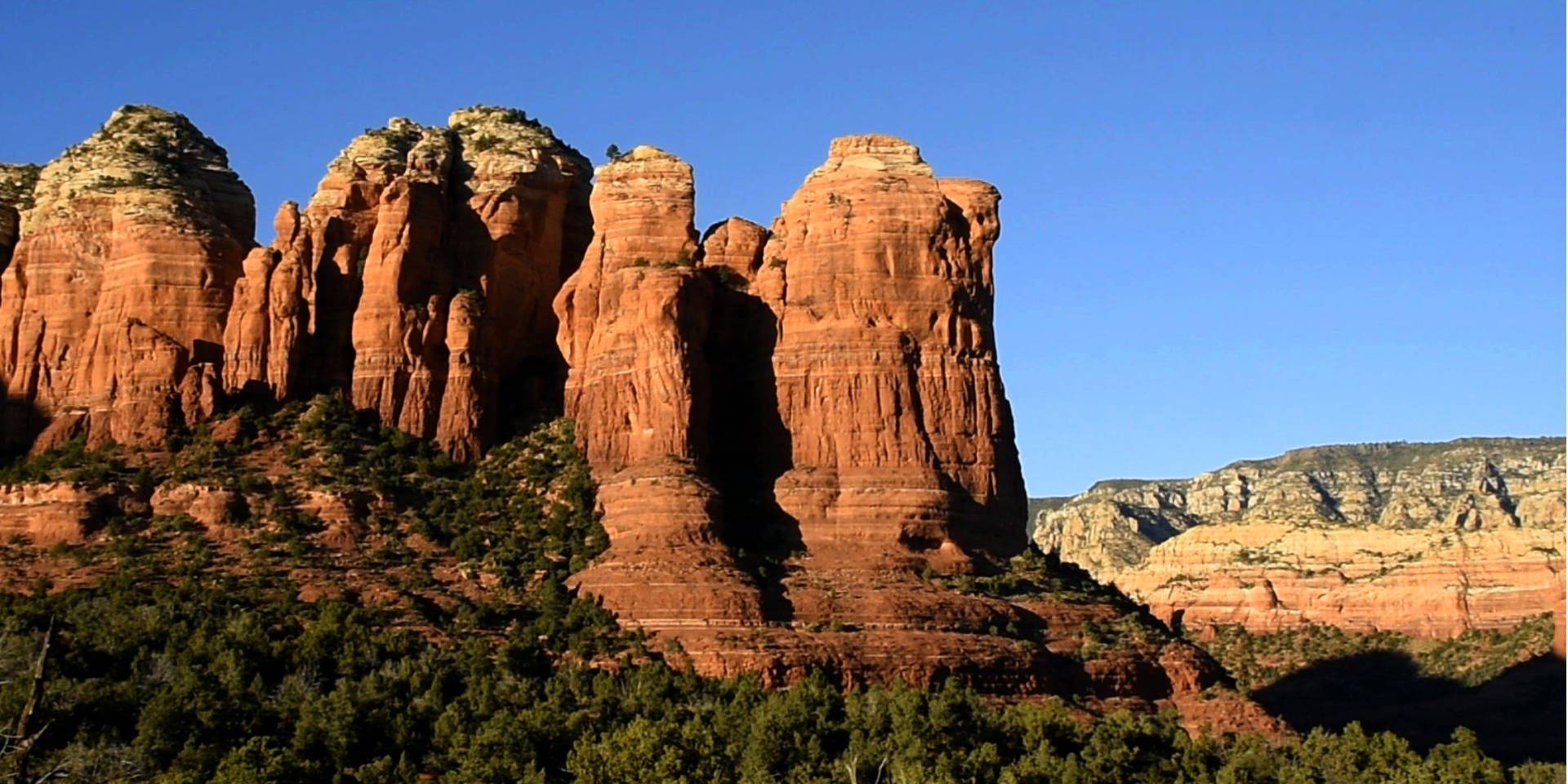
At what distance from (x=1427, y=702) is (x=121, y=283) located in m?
74.8

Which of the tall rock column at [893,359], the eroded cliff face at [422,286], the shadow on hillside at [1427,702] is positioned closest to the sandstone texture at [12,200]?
the eroded cliff face at [422,286]

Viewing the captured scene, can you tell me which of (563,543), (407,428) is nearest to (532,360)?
(407,428)

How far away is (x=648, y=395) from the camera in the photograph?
10525cm

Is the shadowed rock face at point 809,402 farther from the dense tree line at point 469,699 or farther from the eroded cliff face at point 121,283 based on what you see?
the eroded cliff face at point 121,283

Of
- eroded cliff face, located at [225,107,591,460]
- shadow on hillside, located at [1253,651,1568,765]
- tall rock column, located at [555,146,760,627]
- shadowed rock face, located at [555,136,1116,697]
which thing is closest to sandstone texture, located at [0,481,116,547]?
eroded cliff face, located at [225,107,591,460]

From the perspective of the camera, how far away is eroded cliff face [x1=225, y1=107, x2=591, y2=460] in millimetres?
112562

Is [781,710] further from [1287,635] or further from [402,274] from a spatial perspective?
[1287,635]

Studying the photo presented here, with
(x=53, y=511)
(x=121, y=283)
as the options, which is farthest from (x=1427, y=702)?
(x=53, y=511)

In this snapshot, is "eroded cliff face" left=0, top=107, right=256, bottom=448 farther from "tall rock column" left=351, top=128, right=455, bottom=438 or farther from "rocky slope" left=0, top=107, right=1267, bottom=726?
"tall rock column" left=351, top=128, right=455, bottom=438

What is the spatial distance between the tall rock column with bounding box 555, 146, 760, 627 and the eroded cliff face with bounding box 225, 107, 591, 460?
4679 millimetres

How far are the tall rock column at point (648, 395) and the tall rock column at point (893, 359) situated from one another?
4144mm

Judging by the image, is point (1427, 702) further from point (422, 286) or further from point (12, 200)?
point (12, 200)

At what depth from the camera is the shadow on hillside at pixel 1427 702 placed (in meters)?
136

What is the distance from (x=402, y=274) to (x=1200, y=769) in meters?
Answer: 41.5
